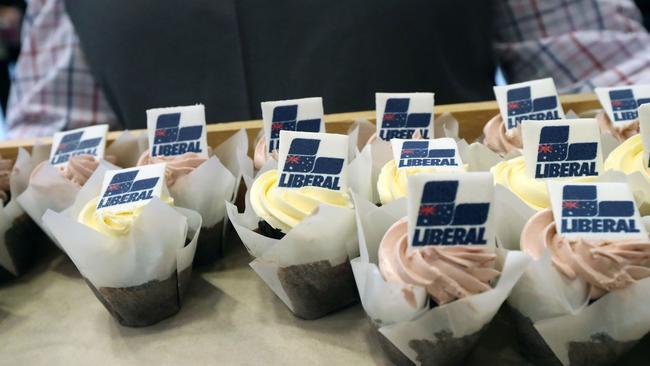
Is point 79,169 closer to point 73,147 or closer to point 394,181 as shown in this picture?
point 73,147

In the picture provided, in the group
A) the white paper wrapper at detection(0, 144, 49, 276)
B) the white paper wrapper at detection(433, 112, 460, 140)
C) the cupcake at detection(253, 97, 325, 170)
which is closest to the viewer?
the cupcake at detection(253, 97, 325, 170)

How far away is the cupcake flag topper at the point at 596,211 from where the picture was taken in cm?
110

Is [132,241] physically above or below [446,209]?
below

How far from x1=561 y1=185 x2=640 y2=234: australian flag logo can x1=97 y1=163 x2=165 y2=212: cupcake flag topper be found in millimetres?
867

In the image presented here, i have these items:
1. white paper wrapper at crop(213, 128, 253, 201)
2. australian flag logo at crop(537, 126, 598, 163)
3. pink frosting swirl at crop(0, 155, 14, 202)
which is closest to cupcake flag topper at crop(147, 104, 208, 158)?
white paper wrapper at crop(213, 128, 253, 201)

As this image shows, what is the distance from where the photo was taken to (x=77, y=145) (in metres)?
1.75

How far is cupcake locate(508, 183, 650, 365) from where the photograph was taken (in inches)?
41.9

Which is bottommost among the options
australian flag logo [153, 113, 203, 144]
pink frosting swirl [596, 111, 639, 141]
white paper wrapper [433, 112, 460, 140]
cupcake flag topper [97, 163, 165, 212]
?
white paper wrapper [433, 112, 460, 140]

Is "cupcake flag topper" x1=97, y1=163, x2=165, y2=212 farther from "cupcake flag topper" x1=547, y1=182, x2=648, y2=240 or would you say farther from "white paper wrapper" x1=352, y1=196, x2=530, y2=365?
"cupcake flag topper" x1=547, y1=182, x2=648, y2=240

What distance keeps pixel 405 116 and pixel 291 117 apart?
1.01 ft

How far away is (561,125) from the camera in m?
1.30

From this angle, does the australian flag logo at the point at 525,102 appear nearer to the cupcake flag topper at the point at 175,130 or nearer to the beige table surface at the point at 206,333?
the beige table surface at the point at 206,333

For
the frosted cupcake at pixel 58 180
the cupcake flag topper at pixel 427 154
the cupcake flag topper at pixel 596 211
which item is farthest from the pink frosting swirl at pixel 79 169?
the cupcake flag topper at pixel 596 211

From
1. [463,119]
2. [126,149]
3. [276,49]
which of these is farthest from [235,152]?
[463,119]
